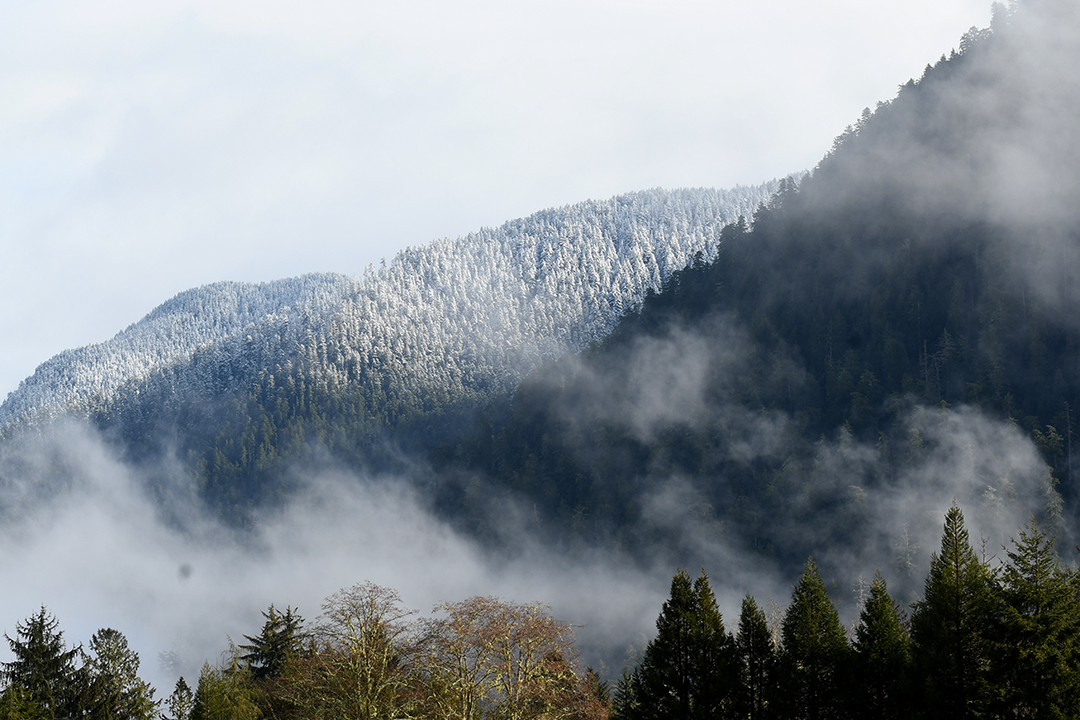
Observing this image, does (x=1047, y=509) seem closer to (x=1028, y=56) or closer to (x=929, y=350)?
(x=929, y=350)

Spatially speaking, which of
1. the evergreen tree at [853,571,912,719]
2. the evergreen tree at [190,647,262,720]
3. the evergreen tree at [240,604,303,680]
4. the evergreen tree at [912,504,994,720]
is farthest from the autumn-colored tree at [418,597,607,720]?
the evergreen tree at [240,604,303,680]

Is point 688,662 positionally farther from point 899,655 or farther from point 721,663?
point 899,655

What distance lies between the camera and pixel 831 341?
17650 centimetres

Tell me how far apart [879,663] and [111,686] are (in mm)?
52397

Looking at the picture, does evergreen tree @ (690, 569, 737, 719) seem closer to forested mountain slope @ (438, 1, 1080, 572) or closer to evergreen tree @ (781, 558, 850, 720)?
evergreen tree @ (781, 558, 850, 720)

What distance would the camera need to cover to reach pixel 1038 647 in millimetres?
36625

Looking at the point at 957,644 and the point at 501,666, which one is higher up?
the point at 957,644

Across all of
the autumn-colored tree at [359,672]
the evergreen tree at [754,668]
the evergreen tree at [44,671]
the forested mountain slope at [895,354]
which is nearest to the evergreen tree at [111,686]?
the evergreen tree at [44,671]

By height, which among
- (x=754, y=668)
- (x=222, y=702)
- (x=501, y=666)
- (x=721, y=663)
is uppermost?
(x=754, y=668)

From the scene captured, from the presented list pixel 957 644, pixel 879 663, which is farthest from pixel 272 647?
pixel 957 644

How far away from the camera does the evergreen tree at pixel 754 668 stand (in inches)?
1980

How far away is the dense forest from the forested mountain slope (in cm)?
8838

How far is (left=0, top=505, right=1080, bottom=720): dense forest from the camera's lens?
37125 mm

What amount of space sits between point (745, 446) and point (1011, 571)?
449 ft
